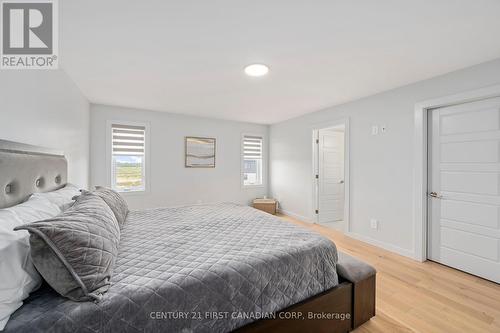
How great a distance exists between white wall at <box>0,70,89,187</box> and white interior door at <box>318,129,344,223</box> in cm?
417

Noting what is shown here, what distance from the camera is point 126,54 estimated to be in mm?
2109

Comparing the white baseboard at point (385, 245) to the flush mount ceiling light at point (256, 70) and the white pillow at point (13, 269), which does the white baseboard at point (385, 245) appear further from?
the white pillow at point (13, 269)

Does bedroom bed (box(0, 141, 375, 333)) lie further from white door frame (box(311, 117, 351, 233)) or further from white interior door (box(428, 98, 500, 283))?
white door frame (box(311, 117, 351, 233))

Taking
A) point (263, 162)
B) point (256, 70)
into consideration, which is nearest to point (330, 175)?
point (263, 162)

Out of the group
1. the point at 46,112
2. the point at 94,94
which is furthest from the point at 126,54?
the point at 94,94

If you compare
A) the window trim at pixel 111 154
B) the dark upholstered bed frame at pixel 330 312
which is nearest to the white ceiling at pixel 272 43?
the window trim at pixel 111 154

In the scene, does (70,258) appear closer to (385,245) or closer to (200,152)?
(385,245)

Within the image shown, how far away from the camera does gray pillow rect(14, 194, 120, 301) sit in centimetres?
93

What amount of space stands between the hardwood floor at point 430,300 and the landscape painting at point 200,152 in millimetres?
3589

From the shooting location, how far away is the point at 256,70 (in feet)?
7.96

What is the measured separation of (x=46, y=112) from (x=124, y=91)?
4.22 feet

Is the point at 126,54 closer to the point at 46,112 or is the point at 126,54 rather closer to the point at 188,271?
the point at 46,112

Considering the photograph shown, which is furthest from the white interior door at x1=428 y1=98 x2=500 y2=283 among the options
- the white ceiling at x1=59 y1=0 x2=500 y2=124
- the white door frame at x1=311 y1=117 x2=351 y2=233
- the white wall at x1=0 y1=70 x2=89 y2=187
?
the white wall at x1=0 y1=70 x2=89 y2=187

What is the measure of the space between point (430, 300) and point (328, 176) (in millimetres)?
2867
